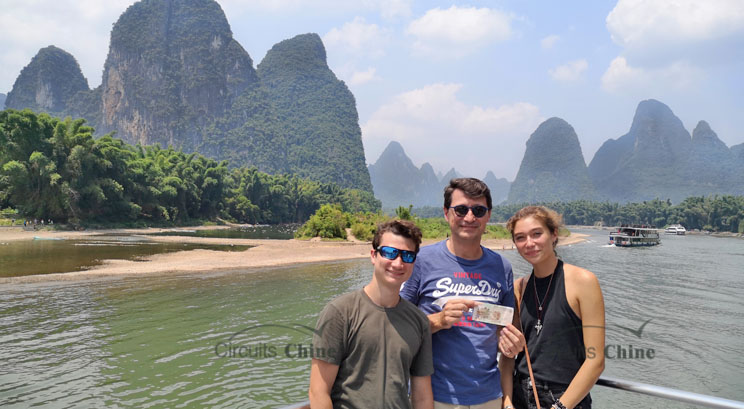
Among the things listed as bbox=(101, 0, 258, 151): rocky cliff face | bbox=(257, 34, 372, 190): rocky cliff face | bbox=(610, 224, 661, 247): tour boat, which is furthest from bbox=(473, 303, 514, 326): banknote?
bbox=(257, 34, 372, 190): rocky cliff face

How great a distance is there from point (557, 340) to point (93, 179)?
160ft

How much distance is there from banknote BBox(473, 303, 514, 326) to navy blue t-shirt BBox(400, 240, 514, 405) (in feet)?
0.34

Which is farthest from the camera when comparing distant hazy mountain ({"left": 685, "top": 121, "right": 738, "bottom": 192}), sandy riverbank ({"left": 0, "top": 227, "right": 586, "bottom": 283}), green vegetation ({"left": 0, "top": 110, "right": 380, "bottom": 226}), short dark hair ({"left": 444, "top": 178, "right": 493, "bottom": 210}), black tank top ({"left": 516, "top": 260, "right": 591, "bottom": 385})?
distant hazy mountain ({"left": 685, "top": 121, "right": 738, "bottom": 192})

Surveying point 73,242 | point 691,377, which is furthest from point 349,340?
point 73,242

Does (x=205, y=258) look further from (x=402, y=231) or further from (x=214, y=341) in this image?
(x=402, y=231)

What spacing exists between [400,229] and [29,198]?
1923 inches

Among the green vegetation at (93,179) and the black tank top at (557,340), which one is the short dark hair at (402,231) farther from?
the green vegetation at (93,179)

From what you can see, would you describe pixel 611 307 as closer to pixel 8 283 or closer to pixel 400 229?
pixel 400 229

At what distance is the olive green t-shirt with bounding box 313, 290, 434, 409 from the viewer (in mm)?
1758

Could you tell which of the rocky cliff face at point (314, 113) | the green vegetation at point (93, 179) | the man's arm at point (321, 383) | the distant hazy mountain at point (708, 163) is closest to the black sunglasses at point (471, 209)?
the man's arm at point (321, 383)

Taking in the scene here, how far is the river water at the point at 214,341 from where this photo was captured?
7.04 meters

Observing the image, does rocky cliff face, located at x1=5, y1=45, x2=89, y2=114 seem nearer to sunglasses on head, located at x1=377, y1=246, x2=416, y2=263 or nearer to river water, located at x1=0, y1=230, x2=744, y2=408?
river water, located at x1=0, y1=230, x2=744, y2=408

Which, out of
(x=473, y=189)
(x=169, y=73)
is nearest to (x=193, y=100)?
(x=169, y=73)

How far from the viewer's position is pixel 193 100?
15088 cm
